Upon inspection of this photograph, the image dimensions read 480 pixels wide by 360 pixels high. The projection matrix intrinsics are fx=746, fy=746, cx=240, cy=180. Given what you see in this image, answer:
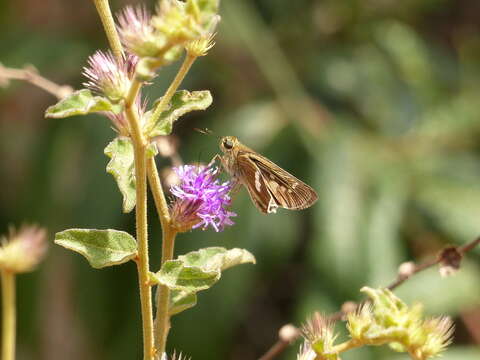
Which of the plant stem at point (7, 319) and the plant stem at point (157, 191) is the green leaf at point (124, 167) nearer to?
the plant stem at point (157, 191)

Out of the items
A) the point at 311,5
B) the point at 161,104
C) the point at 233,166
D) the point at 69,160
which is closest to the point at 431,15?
the point at 311,5

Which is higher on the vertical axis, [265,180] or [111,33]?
[111,33]

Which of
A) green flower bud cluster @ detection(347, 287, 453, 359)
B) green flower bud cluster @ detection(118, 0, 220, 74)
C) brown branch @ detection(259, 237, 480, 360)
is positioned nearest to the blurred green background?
brown branch @ detection(259, 237, 480, 360)

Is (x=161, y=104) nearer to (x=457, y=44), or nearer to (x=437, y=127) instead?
(x=437, y=127)

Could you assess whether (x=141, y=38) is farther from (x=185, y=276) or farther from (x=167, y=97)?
(x=185, y=276)

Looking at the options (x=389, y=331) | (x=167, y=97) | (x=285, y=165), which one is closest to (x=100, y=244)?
(x=167, y=97)
